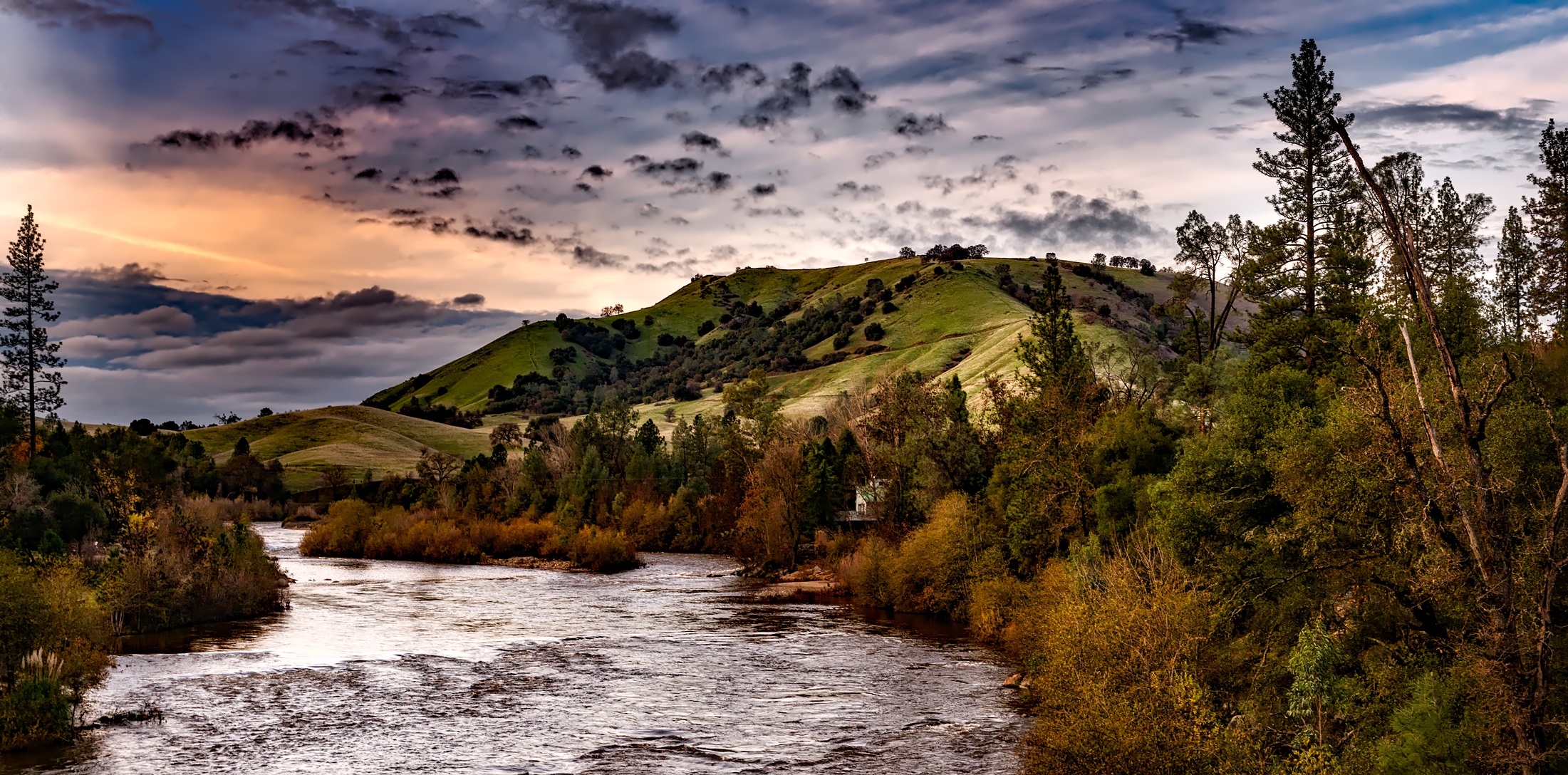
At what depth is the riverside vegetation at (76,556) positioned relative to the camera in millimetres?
30062

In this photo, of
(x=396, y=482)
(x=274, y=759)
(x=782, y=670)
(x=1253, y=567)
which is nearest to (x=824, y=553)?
(x=782, y=670)

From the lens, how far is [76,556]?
52.6 meters

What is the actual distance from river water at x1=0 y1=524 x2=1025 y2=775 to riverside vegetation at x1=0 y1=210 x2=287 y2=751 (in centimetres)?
189

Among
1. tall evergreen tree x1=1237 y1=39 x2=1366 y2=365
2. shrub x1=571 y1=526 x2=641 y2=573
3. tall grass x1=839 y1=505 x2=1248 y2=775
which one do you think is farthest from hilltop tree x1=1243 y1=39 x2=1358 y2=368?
shrub x1=571 y1=526 x2=641 y2=573

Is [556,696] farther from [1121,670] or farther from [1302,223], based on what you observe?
[1302,223]

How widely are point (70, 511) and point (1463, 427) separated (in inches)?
3050

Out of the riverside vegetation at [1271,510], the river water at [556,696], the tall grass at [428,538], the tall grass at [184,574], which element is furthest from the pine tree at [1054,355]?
the tall grass at [428,538]

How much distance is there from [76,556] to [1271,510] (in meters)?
54.6

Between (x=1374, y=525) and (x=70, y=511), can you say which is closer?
(x=1374, y=525)

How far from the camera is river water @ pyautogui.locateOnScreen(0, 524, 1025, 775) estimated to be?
1137 inches

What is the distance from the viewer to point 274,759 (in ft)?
93.2

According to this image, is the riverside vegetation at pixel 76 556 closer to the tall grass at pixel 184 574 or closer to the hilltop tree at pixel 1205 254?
the tall grass at pixel 184 574

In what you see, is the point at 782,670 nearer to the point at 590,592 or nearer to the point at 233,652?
the point at 233,652

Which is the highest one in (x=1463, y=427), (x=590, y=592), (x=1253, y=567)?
(x=1463, y=427)
